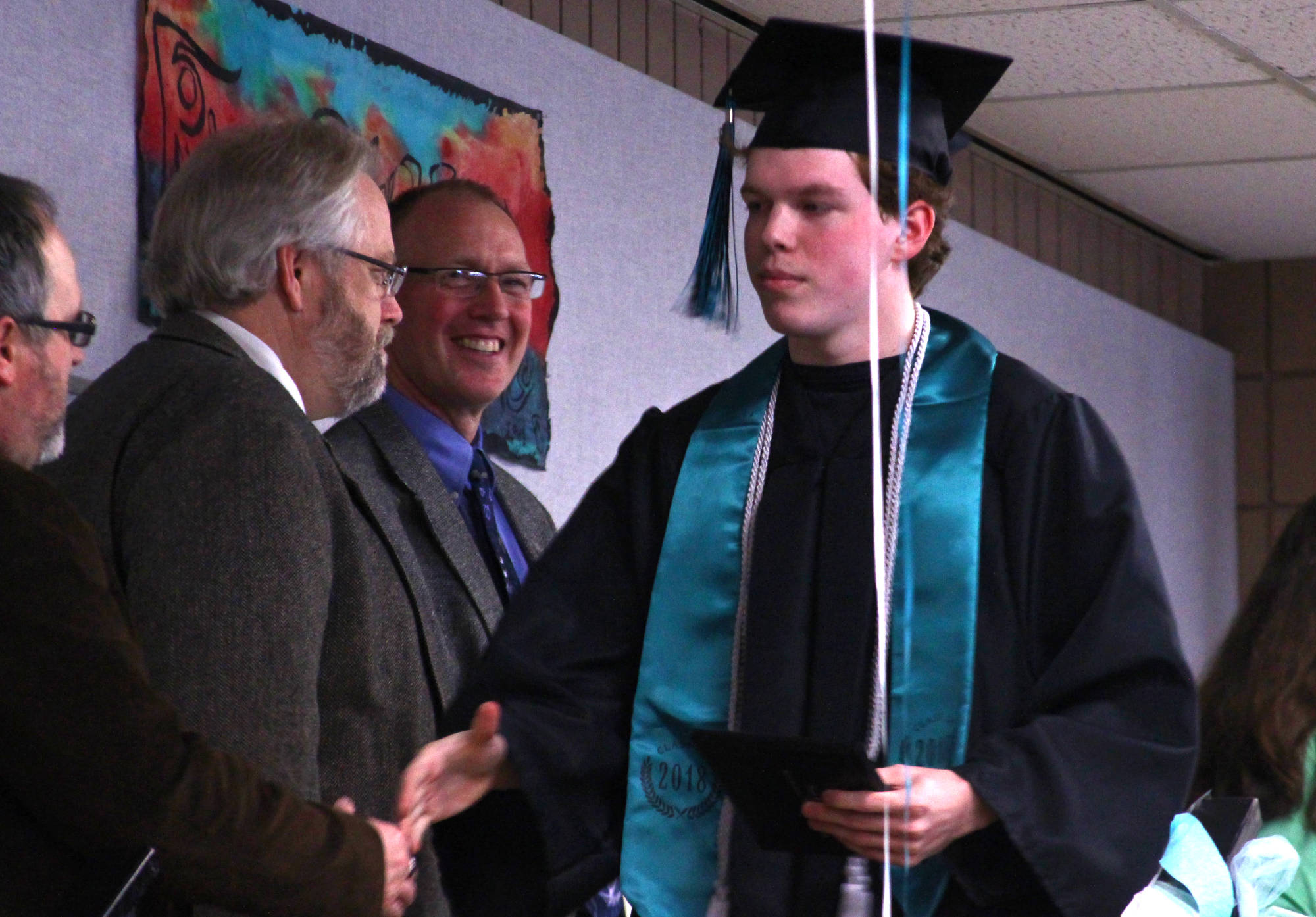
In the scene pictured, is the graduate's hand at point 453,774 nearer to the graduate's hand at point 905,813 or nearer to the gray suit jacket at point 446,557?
the gray suit jacket at point 446,557

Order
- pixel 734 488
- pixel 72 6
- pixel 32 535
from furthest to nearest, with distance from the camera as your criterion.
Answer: pixel 72 6 → pixel 734 488 → pixel 32 535

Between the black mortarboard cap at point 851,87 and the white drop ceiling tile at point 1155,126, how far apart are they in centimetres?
305

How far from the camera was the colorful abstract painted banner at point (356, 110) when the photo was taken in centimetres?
267

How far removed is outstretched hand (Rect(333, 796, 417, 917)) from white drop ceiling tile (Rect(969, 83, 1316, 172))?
11.7ft

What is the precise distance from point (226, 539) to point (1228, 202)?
4873mm

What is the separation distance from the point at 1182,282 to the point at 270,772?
5.69 metres

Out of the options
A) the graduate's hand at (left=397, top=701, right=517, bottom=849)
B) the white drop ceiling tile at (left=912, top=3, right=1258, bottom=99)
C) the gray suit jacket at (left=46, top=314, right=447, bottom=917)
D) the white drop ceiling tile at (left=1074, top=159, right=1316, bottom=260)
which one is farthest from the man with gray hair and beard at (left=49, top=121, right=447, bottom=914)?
the white drop ceiling tile at (left=1074, top=159, right=1316, bottom=260)

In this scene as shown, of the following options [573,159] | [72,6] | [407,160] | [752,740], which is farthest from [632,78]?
[752,740]

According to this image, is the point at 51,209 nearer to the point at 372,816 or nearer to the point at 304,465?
the point at 304,465

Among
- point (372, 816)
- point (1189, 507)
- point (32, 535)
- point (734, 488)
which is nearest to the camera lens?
point (32, 535)

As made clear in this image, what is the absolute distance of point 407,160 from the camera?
3.17 meters

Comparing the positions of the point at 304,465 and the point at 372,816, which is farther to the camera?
the point at 372,816

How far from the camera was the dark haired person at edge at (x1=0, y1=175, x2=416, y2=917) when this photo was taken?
1.37 meters

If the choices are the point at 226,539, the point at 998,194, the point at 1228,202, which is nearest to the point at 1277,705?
the point at 226,539
